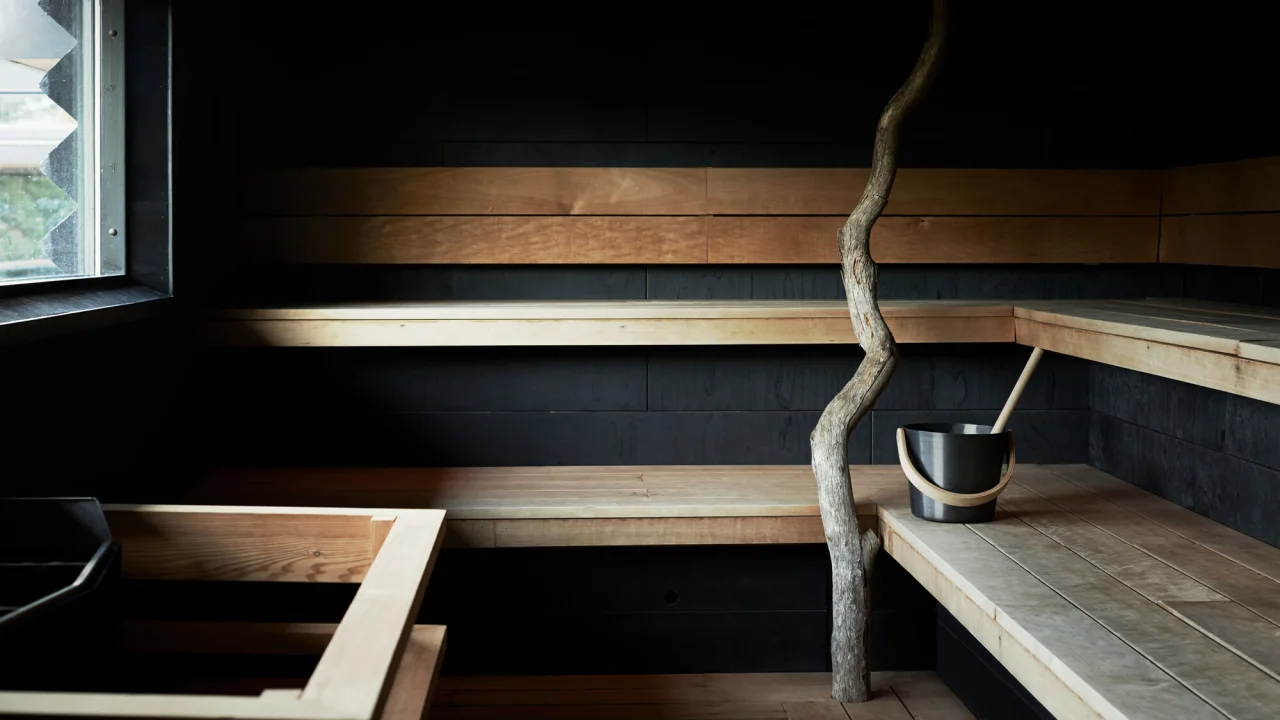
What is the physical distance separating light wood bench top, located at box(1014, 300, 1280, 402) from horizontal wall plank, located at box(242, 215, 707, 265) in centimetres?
107

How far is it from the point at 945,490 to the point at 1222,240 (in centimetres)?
119

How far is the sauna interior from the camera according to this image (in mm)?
2836

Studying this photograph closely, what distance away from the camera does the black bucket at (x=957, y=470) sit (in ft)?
8.87

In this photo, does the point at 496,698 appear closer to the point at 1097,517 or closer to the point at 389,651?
the point at 1097,517

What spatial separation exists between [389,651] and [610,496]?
187cm

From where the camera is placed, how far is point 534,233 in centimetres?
341

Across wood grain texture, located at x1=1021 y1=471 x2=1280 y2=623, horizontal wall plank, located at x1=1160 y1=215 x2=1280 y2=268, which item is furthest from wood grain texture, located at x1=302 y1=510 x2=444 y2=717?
horizontal wall plank, located at x1=1160 y1=215 x2=1280 y2=268

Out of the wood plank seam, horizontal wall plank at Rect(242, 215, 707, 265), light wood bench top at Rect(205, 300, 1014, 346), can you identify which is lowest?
the wood plank seam

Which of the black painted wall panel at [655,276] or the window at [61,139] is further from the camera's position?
the black painted wall panel at [655,276]

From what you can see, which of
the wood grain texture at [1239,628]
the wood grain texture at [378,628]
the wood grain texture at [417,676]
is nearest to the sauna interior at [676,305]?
the wood grain texture at [1239,628]

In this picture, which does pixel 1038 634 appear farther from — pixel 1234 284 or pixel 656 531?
pixel 1234 284

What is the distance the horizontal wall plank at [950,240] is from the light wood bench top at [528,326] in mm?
402

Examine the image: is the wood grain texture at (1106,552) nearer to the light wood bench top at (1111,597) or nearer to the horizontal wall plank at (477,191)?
the light wood bench top at (1111,597)

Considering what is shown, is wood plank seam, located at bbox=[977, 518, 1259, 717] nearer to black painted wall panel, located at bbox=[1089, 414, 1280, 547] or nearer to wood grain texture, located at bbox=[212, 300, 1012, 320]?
black painted wall panel, located at bbox=[1089, 414, 1280, 547]
